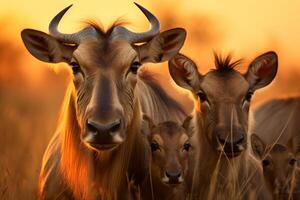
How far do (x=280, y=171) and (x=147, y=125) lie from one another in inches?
70.3

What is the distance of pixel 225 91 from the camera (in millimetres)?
11031

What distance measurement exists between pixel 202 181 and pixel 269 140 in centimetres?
335

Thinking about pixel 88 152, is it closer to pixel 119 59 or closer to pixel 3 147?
pixel 119 59

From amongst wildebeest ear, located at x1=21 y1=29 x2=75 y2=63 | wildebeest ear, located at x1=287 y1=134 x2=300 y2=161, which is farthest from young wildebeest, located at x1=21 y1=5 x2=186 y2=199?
wildebeest ear, located at x1=287 y1=134 x2=300 y2=161

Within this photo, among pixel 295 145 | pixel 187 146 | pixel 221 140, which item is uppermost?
pixel 221 140

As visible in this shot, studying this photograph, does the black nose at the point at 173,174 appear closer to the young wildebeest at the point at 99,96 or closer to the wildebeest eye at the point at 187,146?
the young wildebeest at the point at 99,96

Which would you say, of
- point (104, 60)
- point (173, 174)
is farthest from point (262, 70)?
point (104, 60)

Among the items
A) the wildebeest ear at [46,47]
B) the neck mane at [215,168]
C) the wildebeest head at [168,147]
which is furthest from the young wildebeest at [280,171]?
the wildebeest ear at [46,47]

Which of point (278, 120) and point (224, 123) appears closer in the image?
point (224, 123)

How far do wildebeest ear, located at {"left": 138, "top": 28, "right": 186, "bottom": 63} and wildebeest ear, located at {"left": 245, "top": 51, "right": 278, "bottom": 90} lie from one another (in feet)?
4.13

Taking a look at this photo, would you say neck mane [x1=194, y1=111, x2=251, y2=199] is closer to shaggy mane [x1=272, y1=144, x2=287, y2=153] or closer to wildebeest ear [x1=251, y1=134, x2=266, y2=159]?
shaggy mane [x1=272, y1=144, x2=287, y2=153]

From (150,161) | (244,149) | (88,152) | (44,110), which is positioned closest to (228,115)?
(244,149)

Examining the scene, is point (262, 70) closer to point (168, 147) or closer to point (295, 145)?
point (295, 145)

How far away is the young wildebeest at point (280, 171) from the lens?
11.1 meters
